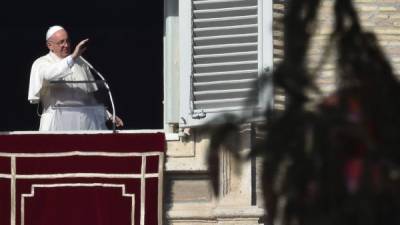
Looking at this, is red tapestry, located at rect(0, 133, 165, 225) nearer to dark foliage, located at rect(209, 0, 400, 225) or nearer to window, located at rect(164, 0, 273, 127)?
window, located at rect(164, 0, 273, 127)

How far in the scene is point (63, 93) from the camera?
14.5 meters

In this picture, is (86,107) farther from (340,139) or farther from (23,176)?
(340,139)

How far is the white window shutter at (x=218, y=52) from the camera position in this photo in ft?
46.5

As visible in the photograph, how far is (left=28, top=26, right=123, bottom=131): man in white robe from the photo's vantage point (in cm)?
1439

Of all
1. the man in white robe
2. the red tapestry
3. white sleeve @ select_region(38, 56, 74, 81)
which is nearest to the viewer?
white sleeve @ select_region(38, 56, 74, 81)

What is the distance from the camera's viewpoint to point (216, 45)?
46.9ft

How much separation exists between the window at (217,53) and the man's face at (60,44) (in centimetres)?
82

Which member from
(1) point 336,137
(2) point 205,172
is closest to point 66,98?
(2) point 205,172

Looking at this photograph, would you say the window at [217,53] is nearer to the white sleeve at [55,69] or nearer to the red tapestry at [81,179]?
Answer: the red tapestry at [81,179]

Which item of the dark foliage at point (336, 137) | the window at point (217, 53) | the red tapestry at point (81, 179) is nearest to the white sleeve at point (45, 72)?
the red tapestry at point (81, 179)

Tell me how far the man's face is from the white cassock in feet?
0.15

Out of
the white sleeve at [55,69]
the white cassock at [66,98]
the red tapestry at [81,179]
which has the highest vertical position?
the white sleeve at [55,69]

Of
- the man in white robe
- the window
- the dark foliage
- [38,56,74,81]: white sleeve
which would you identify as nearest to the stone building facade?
the window

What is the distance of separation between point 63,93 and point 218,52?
116 cm
